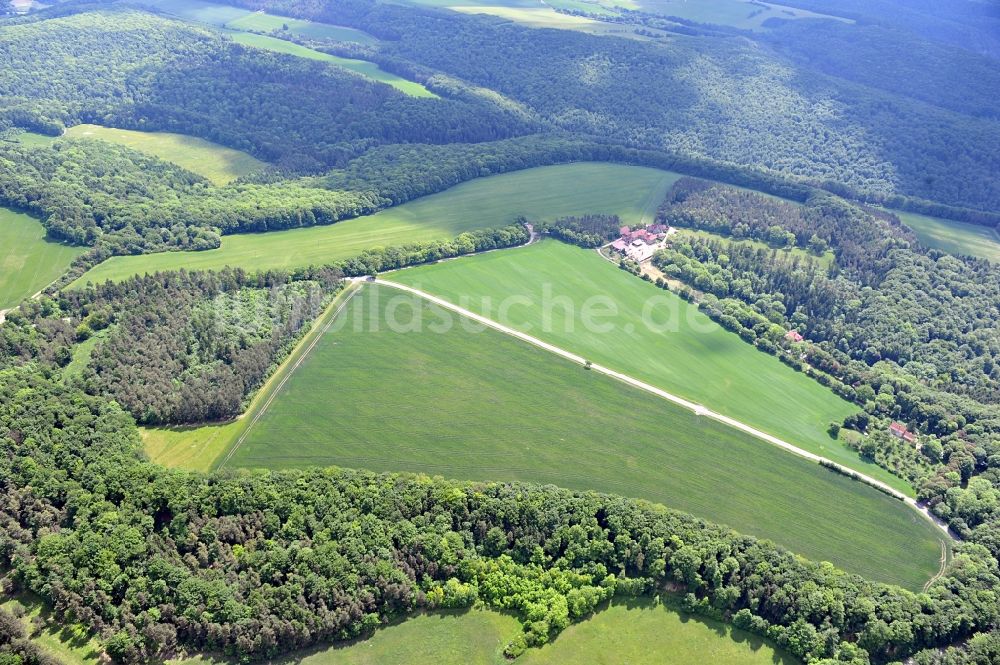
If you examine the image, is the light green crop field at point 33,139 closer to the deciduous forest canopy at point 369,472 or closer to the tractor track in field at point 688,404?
the deciduous forest canopy at point 369,472

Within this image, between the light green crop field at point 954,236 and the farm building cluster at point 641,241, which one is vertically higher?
the light green crop field at point 954,236

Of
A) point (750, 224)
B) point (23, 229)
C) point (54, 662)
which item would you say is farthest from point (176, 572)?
point (750, 224)

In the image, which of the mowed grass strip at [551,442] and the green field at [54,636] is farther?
the mowed grass strip at [551,442]

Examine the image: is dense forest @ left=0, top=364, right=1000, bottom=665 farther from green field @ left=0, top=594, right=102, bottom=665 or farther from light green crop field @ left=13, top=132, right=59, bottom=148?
light green crop field @ left=13, top=132, right=59, bottom=148

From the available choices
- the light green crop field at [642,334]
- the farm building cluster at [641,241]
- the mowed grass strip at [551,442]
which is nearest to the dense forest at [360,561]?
the mowed grass strip at [551,442]

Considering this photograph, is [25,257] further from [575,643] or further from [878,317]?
[878,317]

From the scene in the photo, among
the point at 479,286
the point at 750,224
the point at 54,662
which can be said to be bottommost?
the point at 54,662

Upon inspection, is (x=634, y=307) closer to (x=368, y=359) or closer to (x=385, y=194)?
(x=368, y=359)
